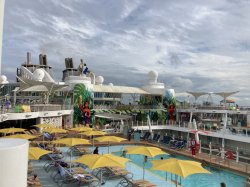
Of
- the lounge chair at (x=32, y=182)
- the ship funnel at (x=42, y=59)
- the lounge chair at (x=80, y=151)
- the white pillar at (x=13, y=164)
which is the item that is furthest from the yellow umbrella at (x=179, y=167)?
the ship funnel at (x=42, y=59)

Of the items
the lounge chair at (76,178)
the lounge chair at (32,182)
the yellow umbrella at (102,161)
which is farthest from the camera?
the lounge chair at (76,178)

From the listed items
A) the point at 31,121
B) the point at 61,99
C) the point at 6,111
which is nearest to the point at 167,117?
the point at 61,99

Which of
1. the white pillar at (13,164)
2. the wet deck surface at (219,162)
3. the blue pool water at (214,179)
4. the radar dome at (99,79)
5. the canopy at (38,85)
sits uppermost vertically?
the radar dome at (99,79)

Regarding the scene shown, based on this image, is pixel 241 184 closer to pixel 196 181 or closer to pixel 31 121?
pixel 196 181

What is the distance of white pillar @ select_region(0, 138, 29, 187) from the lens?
3746mm

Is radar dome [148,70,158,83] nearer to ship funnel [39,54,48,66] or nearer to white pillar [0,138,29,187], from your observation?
ship funnel [39,54,48,66]

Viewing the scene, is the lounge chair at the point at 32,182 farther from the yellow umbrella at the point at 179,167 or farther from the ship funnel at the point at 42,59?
the ship funnel at the point at 42,59

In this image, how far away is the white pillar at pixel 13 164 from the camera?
147 inches

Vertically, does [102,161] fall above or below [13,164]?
below

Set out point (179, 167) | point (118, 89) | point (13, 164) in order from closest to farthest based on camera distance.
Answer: point (13, 164), point (179, 167), point (118, 89)

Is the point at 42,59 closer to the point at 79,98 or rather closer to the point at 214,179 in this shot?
the point at 79,98

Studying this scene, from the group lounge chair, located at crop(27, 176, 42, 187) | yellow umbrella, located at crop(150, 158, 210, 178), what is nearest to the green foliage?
lounge chair, located at crop(27, 176, 42, 187)

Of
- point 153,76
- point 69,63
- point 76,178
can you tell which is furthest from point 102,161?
point 69,63

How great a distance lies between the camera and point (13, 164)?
380 centimetres
